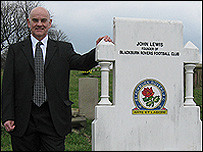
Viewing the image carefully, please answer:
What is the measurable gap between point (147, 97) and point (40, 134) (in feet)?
4.31

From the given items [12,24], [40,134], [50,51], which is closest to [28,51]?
[50,51]

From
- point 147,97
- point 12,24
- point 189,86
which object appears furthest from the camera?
point 12,24

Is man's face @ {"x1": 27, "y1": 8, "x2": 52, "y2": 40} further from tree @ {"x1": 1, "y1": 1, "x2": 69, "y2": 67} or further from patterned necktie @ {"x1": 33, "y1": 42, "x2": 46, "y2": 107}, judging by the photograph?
tree @ {"x1": 1, "y1": 1, "x2": 69, "y2": 67}

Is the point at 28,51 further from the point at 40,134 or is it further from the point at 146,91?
the point at 146,91

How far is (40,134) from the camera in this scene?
8.88 feet

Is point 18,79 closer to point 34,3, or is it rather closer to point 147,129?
point 147,129

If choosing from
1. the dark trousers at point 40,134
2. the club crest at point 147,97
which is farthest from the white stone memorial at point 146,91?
the dark trousers at point 40,134

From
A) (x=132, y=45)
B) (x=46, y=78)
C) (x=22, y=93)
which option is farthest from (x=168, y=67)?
(x=22, y=93)

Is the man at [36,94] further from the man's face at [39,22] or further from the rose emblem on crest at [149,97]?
the rose emblem on crest at [149,97]

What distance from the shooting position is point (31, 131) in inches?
105

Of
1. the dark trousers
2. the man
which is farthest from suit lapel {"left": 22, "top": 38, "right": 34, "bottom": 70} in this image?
the dark trousers

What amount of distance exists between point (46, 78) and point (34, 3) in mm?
5849

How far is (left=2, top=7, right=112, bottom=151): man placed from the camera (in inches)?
104

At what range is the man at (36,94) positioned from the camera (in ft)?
8.67
